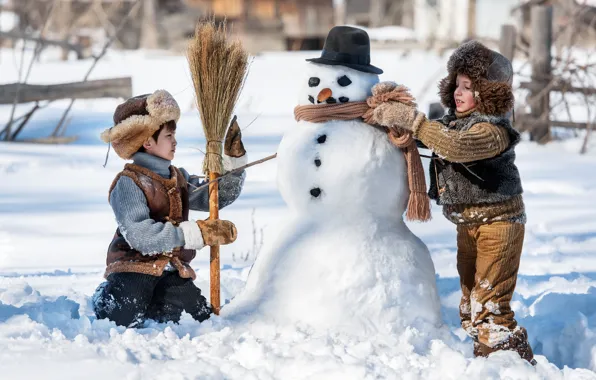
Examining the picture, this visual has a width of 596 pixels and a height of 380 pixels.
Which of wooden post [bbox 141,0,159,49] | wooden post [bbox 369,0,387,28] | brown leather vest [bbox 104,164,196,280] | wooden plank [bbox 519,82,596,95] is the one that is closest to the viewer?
brown leather vest [bbox 104,164,196,280]

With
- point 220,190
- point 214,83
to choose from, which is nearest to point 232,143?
point 220,190

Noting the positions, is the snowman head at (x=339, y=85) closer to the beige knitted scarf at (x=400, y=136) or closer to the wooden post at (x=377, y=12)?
the beige knitted scarf at (x=400, y=136)

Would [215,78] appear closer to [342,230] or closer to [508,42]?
[342,230]

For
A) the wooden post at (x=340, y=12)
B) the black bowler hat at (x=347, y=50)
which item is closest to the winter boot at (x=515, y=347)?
the black bowler hat at (x=347, y=50)

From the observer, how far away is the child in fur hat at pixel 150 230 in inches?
138

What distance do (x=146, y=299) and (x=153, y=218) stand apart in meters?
0.32

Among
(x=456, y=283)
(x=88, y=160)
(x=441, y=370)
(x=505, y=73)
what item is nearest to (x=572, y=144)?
(x=88, y=160)

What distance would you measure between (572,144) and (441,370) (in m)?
7.44

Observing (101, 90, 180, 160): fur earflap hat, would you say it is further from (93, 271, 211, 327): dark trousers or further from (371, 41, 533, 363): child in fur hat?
(371, 41, 533, 363): child in fur hat

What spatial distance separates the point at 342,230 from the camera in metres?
3.58

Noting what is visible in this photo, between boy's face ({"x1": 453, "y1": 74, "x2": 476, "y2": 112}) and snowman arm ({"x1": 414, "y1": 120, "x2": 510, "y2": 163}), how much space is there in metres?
0.16

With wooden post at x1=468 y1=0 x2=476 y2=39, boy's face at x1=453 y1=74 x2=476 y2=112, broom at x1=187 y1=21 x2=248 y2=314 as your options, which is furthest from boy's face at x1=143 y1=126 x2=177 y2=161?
wooden post at x1=468 y1=0 x2=476 y2=39

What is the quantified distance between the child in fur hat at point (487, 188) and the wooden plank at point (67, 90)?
6.12 metres

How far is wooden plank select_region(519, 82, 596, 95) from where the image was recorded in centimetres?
911
